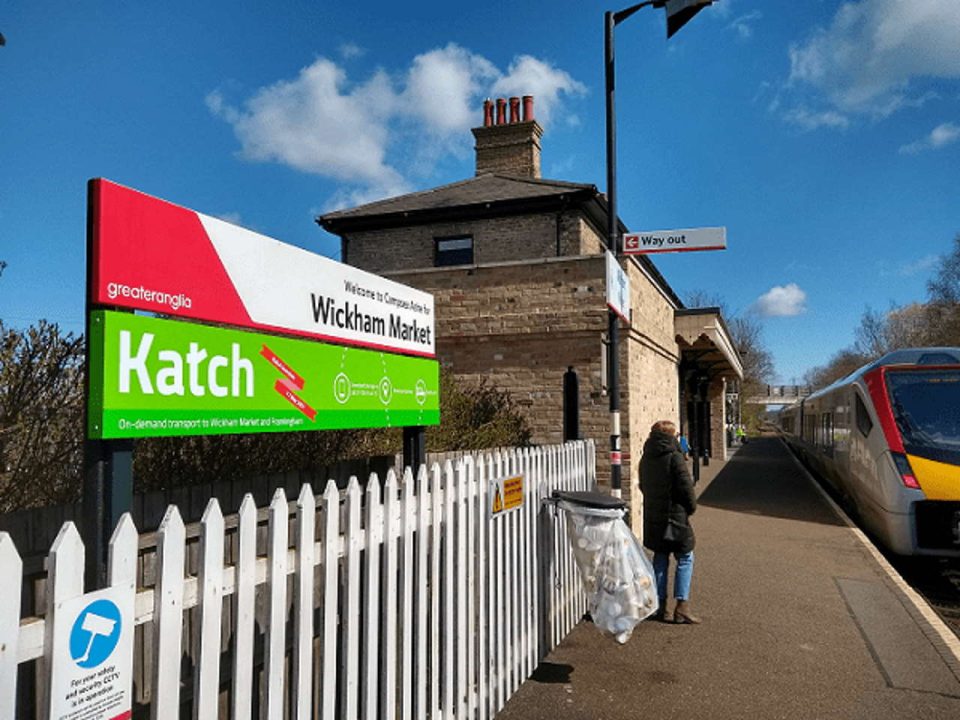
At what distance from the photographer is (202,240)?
3195mm

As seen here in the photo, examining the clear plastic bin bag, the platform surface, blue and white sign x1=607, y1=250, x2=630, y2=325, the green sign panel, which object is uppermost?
blue and white sign x1=607, y1=250, x2=630, y2=325

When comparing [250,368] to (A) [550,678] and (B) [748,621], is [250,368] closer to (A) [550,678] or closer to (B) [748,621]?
(A) [550,678]

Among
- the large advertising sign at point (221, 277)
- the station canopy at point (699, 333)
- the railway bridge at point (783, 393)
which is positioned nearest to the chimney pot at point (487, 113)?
the station canopy at point (699, 333)

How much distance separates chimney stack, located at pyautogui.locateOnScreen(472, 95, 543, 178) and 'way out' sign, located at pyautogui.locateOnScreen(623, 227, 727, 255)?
13785 millimetres

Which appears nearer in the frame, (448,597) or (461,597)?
(448,597)

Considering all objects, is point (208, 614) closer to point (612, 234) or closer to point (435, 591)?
point (435, 591)

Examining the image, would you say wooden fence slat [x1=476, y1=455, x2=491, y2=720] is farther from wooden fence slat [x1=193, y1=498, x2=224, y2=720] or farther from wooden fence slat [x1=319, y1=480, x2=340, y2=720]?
wooden fence slat [x1=193, y1=498, x2=224, y2=720]

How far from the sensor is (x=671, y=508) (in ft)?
19.0

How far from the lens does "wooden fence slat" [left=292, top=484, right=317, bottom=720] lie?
2391 millimetres

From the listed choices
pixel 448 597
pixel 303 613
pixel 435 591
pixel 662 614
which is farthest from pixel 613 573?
pixel 303 613

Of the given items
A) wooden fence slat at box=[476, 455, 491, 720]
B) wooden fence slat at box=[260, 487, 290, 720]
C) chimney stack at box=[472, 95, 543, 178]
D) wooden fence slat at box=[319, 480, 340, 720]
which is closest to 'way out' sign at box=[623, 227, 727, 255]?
wooden fence slat at box=[476, 455, 491, 720]

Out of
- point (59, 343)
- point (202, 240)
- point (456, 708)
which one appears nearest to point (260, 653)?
point (456, 708)

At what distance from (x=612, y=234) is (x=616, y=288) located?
63 centimetres

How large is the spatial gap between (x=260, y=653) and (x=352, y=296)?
229 cm
